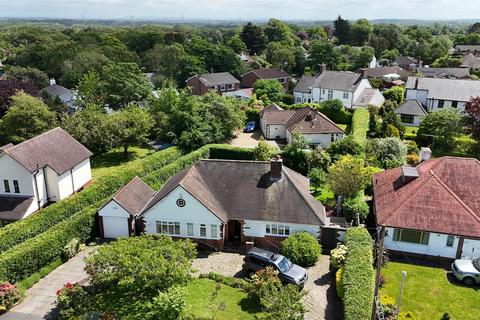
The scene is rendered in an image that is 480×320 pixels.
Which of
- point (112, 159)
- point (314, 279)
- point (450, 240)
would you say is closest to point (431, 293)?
point (450, 240)

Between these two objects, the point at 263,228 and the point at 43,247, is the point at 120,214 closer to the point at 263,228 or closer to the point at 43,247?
the point at 43,247

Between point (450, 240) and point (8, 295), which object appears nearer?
point (8, 295)

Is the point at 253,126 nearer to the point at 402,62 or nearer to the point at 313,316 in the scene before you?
the point at 313,316

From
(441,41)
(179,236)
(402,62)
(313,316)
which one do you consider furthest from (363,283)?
(441,41)

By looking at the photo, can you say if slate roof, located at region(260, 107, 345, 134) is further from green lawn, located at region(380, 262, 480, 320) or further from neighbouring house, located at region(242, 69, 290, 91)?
neighbouring house, located at region(242, 69, 290, 91)

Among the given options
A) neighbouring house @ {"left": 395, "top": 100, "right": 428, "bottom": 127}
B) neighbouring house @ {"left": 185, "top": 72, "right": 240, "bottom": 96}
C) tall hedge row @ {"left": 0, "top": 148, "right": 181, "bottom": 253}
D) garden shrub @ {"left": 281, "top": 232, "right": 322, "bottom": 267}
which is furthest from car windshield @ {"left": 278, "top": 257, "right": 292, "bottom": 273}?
neighbouring house @ {"left": 185, "top": 72, "right": 240, "bottom": 96}

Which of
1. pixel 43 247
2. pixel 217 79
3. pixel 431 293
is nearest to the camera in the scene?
pixel 431 293
